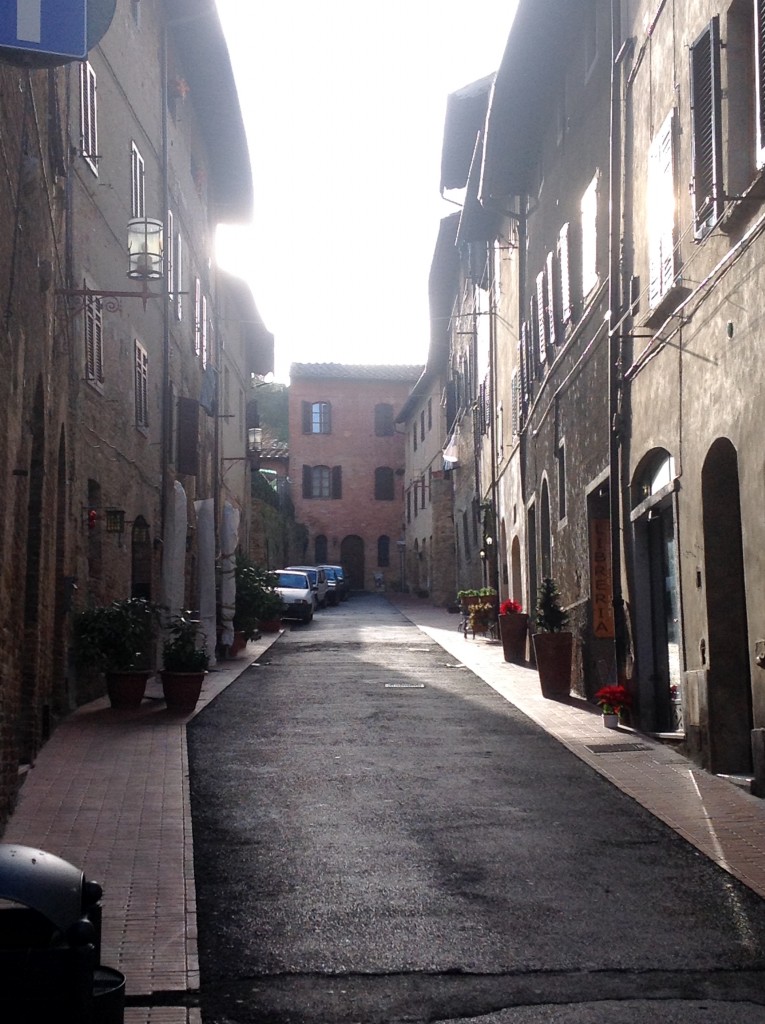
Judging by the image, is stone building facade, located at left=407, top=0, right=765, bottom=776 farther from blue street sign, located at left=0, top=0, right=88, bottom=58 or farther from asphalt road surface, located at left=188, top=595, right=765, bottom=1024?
blue street sign, located at left=0, top=0, right=88, bottom=58

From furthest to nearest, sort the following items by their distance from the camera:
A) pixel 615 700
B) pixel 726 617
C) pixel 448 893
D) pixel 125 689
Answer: pixel 125 689 < pixel 615 700 < pixel 726 617 < pixel 448 893

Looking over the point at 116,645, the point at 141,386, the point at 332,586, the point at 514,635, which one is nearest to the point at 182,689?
the point at 116,645

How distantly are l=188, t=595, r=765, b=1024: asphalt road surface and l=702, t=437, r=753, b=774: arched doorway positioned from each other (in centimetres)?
100

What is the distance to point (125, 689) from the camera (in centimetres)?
1350

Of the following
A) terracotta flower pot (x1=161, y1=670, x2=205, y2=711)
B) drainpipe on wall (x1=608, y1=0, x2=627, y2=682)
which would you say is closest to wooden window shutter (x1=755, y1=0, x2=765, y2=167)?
drainpipe on wall (x1=608, y1=0, x2=627, y2=682)

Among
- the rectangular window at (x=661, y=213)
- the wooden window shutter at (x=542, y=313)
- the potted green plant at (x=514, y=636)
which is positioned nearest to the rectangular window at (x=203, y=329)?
the wooden window shutter at (x=542, y=313)

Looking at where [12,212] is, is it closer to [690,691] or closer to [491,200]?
[690,691]

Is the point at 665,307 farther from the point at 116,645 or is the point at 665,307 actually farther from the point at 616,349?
the point at 116,645

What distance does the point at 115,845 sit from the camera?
7.28 meters

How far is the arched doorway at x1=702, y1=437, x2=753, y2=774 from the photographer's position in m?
9.41

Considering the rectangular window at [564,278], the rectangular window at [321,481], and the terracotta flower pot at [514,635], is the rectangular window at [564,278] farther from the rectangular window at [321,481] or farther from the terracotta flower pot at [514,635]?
the rectangular window at [321,481]

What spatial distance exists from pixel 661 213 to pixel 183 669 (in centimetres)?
668

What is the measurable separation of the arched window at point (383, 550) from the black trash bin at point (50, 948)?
5955 centimetres

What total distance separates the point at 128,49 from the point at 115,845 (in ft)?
42.8
